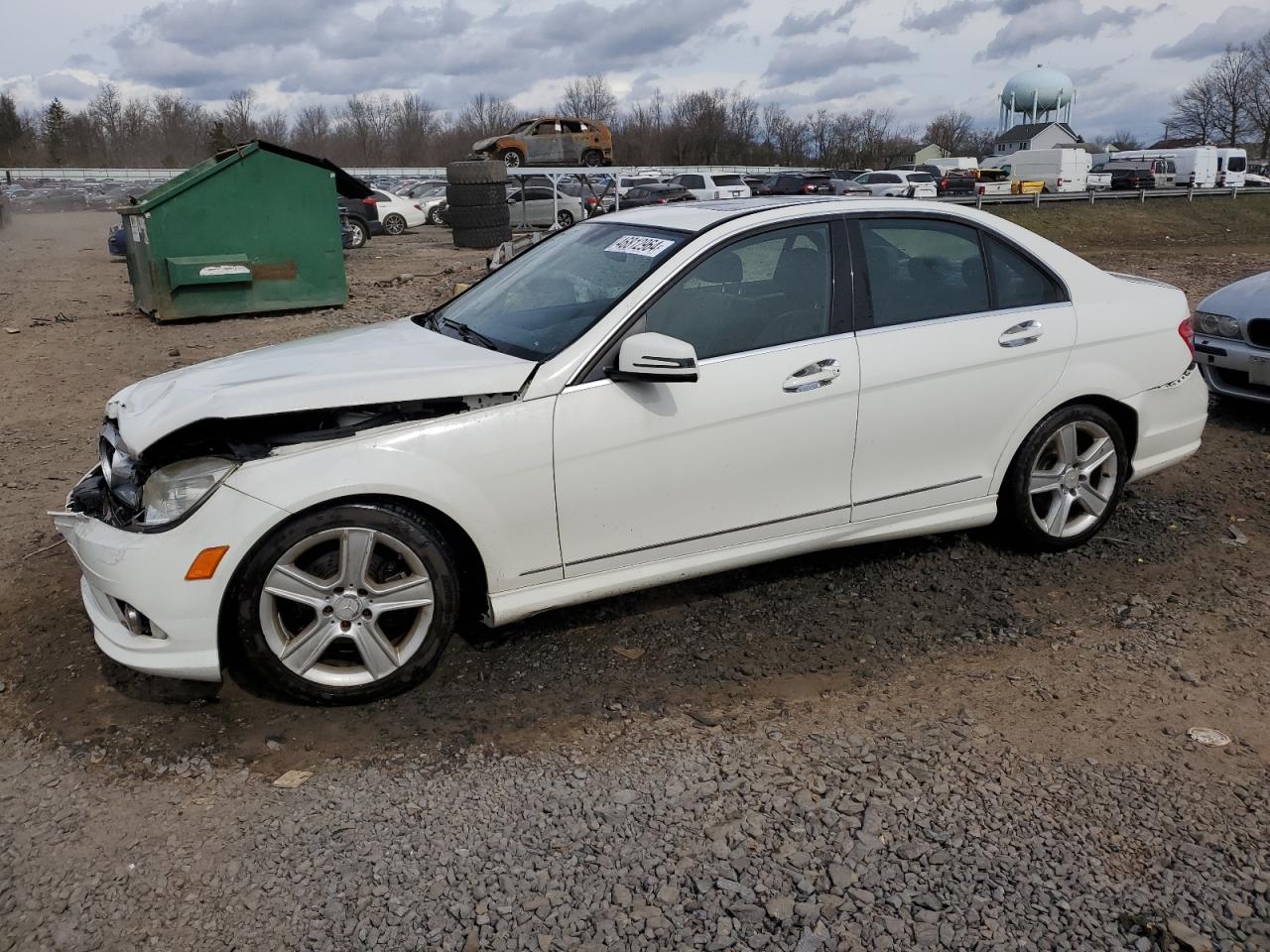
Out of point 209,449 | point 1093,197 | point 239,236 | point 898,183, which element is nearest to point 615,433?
point 209,449

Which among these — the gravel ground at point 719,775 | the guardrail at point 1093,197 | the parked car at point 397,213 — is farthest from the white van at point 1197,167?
the gravel ground at point 719,775

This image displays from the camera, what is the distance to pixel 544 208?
28.7m

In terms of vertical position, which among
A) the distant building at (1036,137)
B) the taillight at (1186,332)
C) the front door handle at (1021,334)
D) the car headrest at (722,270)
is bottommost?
the taillight at (1186,332)

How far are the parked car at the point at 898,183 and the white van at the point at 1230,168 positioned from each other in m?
15.5

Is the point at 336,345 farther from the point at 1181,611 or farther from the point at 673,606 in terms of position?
the point at 1181,611

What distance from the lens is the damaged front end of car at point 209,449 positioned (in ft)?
10.8

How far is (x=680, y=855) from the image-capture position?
9.06ft

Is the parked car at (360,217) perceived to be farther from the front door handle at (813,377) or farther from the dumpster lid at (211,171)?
the front door handle at (813,377)

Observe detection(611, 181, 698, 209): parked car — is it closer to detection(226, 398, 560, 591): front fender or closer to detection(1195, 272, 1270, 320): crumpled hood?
detection(1195, 272, 1270, 320): crumpled hood

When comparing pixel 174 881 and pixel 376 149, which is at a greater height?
pixel 376 149

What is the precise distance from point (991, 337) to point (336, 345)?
2.69 m

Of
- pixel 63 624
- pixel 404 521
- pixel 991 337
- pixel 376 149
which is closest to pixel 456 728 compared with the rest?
pixel 404 521

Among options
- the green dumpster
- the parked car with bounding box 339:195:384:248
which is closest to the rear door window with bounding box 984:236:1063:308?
the green dumpster

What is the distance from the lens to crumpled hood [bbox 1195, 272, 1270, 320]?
670 centimetres
